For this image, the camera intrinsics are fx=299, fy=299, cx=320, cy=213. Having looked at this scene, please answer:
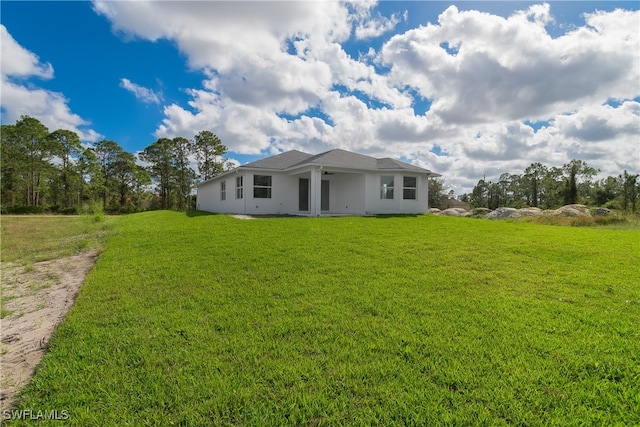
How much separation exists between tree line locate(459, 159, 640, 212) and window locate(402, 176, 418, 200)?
25032mm

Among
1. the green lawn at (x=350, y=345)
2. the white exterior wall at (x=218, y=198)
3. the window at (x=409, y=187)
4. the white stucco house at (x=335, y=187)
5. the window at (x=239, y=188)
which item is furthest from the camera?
the white exterior wall at (x=218, y=198)

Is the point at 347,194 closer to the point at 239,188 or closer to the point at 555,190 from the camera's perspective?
the point at 239,188

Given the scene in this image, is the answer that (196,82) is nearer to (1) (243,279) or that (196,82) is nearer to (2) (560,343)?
(1) (243,279)

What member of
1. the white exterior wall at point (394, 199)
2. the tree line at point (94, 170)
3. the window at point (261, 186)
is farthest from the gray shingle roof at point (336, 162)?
the tree line at point (94, 170)

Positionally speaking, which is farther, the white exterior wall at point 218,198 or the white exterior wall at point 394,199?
the white exterior wall at point 218,198

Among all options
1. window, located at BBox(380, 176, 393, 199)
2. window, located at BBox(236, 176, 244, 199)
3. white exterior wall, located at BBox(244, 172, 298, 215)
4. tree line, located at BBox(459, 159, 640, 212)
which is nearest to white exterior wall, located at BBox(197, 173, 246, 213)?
window, located at BBox(236, 176, 244, 199)

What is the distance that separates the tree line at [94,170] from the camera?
3083 cm

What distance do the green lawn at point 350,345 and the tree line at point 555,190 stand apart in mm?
35290

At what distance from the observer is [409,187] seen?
17.6m

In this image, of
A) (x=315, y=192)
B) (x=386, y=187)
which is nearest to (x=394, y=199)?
(x=386, y=187)

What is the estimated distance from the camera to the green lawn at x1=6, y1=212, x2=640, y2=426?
85.0 inches

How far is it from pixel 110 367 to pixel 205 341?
2.66 ft

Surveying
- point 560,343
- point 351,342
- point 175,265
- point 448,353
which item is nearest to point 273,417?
point 351,342

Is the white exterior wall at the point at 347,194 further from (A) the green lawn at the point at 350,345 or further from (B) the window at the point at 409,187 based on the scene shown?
(A) the green lawn at the point at 350,345
